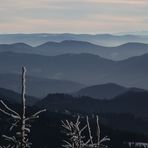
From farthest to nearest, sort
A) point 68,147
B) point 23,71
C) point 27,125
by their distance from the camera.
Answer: point 68,147
point 27,125
point 23,71

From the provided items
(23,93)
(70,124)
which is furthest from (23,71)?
(70,124)

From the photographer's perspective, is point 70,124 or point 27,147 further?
point 70,124

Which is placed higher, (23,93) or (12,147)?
(23,93)

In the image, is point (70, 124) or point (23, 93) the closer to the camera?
point (23, 93)

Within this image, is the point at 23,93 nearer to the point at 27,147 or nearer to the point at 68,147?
the point at 27,147

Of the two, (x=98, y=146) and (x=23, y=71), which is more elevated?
(x=23, y=71)

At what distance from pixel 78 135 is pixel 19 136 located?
159 cm

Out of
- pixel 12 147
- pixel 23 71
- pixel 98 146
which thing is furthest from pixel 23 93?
pixel 98 146

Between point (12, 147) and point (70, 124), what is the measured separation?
1757 millimetres

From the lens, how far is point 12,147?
15.5m

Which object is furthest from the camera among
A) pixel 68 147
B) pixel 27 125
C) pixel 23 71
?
pixel 68 147

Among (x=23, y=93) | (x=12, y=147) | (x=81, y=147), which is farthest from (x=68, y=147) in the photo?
(x=23, y=93)

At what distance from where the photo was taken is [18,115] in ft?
48.5

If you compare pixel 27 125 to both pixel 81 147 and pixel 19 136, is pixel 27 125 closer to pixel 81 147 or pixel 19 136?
pixel 19 136
